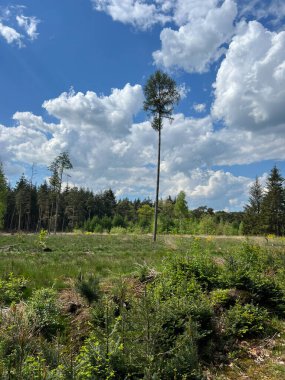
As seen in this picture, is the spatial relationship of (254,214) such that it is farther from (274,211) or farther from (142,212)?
(142,212)

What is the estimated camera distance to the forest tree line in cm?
4369

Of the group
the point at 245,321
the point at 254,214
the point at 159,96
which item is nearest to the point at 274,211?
the point at 254,214

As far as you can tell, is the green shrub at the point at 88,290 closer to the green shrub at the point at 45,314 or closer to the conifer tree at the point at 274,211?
the green shrub at the point at 45,314

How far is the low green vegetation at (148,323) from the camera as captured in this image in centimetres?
399

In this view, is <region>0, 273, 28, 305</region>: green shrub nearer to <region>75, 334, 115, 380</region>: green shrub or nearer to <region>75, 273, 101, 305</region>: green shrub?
<region>75, 273, 101, 305</region>: green shrub

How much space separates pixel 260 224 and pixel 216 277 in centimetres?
4309

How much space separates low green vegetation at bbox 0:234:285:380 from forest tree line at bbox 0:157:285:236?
7.47 m

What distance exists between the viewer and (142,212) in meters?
72.5

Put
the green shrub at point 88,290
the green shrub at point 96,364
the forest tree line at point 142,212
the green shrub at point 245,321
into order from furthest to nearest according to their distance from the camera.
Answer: the forest tree line at point 142,212 → the green shrub at point 88,290 → the green shrub at point 245,321 → the green shrub at point 96,364

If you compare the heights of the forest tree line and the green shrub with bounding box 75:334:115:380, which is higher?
the forest tree line

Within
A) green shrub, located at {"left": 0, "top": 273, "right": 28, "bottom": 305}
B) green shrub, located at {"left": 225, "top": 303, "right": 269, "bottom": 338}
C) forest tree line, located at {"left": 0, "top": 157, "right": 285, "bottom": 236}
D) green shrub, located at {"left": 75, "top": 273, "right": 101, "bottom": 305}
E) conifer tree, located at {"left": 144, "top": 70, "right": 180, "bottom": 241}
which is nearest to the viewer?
green shrub, located at {"left": 225, "top": 303, "right": 269, "bottom": 338}

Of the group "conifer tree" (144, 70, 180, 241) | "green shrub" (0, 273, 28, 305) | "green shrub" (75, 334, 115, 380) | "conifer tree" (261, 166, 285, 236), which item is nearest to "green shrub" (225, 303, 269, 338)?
"green shrub" (75, 334, 115, 380)

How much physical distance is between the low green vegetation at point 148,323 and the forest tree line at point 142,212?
7469 mm

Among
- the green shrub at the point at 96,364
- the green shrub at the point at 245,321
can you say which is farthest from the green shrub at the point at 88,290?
the green shrub at the point at 245,321
